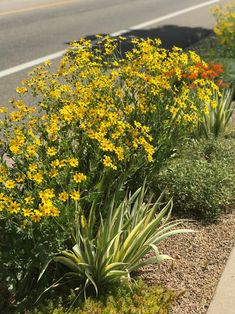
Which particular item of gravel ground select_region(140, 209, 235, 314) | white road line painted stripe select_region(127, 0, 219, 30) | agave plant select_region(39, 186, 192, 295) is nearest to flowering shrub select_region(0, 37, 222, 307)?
agave plant select_region(39, 186, 192, 295)

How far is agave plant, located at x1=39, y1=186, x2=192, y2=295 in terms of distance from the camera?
9.46ft

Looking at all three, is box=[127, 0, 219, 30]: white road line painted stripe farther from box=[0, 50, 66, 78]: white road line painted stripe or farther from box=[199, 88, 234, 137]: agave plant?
box=[199, 88, 234, 137]: agave plant

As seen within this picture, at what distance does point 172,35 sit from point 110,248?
9.73 m

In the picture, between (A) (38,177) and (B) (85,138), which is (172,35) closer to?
(B) (85,138)

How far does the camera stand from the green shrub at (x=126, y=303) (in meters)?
2.80

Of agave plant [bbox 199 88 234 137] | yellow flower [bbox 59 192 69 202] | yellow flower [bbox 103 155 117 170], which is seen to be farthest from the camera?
agave plant [bbox 199 88 234 137]

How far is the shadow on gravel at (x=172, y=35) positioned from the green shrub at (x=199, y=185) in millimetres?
6502

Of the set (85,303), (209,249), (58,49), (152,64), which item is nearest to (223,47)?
(58,49)

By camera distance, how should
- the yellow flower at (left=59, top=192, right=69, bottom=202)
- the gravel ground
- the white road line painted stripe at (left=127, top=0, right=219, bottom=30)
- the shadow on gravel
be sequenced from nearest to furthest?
1. the yellow flower at (left=59, top=192, right=69, bottom=202)
2. the gravel ground
3. the shadow on gravel
4. the white road line painted stripe at (left=127, top=0, right=219, bottom=30)

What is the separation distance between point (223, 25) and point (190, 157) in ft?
15.2

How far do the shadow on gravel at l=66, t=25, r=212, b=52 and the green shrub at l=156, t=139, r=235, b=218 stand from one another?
21.3 ft

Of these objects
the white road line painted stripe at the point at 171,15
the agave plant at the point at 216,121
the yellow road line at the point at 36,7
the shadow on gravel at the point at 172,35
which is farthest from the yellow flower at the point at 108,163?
the yellow road line at the point at 36,7

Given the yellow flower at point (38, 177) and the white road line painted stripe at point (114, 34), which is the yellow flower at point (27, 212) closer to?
the yellow flower at point (38, 177)

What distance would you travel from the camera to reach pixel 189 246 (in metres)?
3.54
